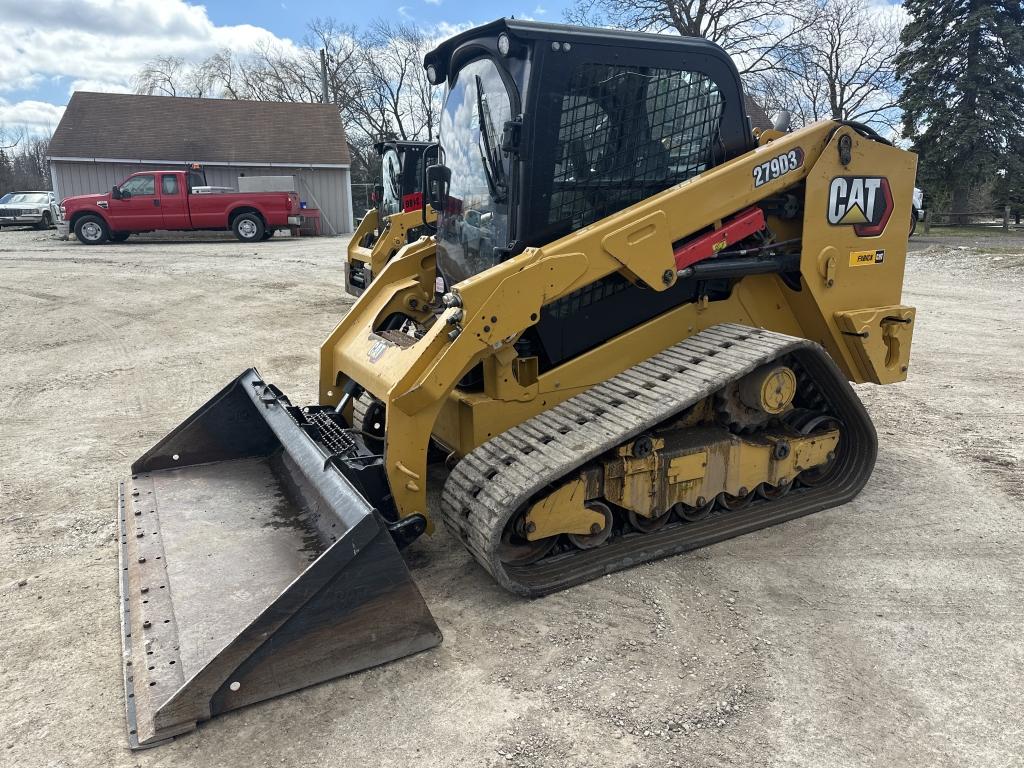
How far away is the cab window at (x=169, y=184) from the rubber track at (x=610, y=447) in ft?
63.5

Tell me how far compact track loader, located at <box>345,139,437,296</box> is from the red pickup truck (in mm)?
8453

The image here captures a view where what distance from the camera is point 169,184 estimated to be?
20516mm

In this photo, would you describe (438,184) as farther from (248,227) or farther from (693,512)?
(248,227)

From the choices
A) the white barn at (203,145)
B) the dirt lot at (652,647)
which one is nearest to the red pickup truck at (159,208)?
the white barn at (203,145)

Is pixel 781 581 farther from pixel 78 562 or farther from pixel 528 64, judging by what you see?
pixel 78 562

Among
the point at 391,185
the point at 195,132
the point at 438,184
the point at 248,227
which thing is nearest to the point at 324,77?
the point at 195,132

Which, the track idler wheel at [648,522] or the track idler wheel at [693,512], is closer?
the track idler wheel at [648,522]

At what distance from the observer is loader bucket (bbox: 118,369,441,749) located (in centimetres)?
284

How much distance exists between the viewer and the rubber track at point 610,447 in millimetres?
3500

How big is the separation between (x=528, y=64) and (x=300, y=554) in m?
2.58

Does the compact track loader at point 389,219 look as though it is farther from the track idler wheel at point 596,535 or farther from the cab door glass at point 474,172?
the track idler wheel at point 596,535

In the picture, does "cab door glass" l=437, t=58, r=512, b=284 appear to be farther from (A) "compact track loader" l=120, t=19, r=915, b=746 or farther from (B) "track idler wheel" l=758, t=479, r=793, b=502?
(B) "track idler wheel" l=758, t=479, r=793, b=502

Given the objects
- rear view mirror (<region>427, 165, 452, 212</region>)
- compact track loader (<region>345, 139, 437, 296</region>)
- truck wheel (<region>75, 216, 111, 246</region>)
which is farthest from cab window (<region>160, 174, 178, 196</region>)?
rear view mirror (<region>427, 165, 452, 212</region>)

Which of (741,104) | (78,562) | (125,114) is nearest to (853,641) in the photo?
(741,104)
